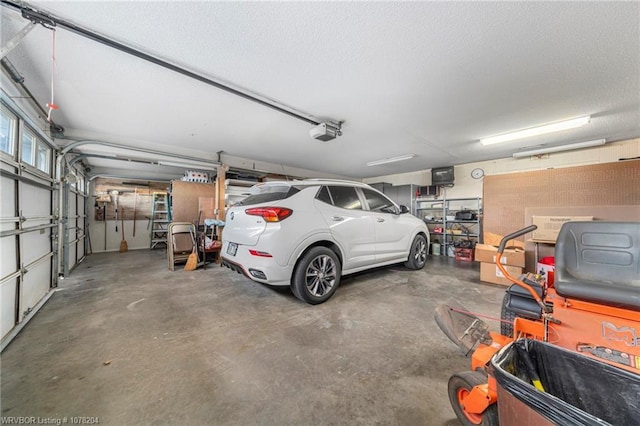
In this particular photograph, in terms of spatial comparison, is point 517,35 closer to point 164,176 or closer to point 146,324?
point 146,324

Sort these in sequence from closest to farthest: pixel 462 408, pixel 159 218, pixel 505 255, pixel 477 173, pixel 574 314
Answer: pixel 462 408
pixel 574 314
pixel 505 255
pixel 477 173
pixel 159 218

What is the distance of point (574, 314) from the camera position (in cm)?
136

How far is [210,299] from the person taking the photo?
115 inches

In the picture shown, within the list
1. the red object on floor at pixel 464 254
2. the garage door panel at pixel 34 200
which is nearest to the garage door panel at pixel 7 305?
the garage door panel at pixel 34 200

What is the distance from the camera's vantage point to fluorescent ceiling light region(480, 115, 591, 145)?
334cm

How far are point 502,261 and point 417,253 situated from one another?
133cm

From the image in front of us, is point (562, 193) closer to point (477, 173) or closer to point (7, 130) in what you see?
point (477, 173)

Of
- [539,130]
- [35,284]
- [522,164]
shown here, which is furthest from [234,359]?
[522,164]

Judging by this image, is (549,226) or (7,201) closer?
(7,201)

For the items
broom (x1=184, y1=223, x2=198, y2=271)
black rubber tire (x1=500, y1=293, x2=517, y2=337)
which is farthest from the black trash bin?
broom (x1=184, y1=223, x2=198, y2=271)

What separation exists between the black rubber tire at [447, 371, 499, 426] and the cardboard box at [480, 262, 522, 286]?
3158 millimetres

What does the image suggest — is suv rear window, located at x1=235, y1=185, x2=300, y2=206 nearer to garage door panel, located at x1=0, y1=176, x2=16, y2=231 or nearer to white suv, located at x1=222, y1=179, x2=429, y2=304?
white suv, located at x1=222, y1=179, x2=429, y2=304

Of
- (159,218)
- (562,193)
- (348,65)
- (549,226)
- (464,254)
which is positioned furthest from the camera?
(159,218)

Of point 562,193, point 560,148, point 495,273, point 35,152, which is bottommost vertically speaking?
point 495,273
